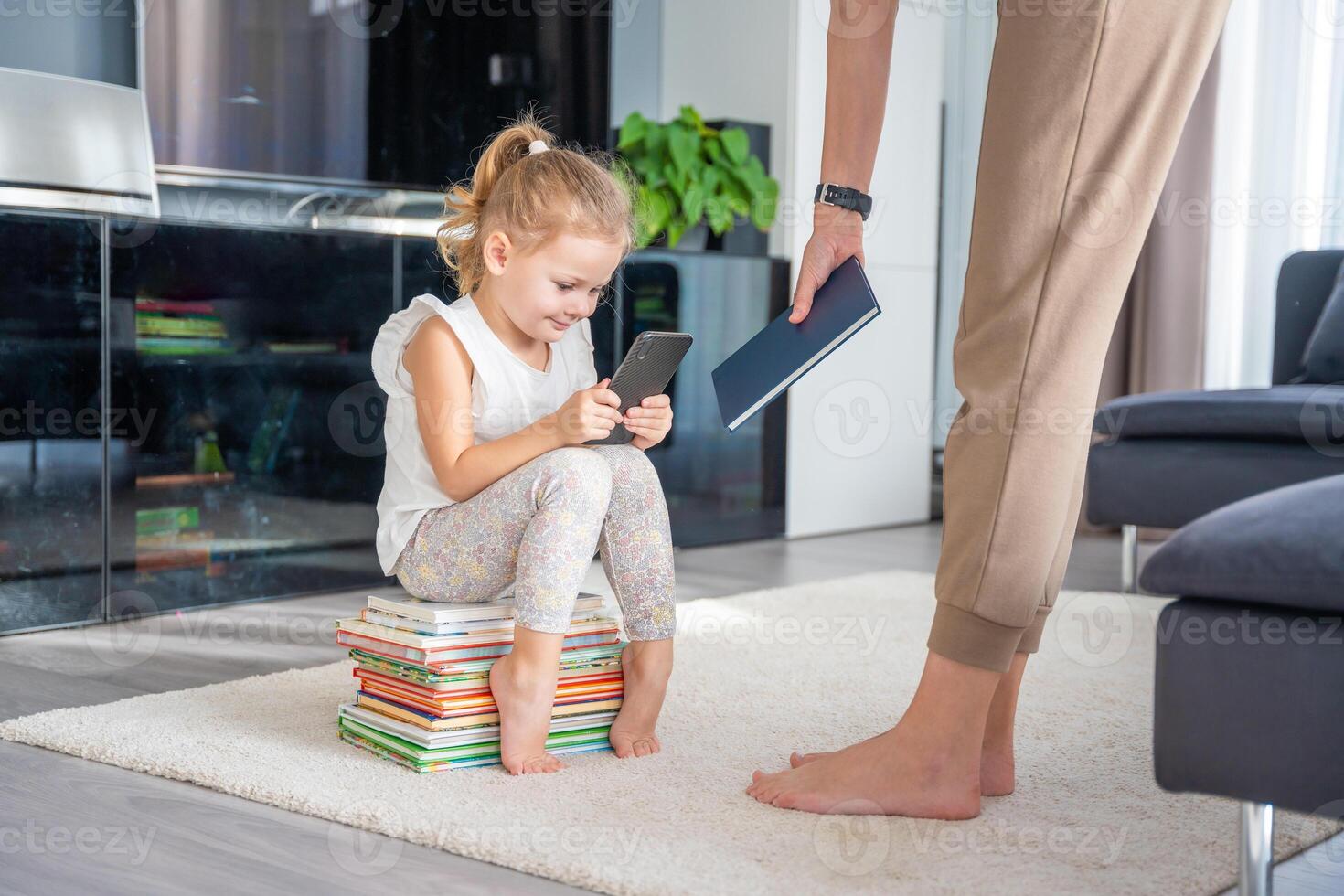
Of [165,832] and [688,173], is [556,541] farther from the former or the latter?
[688,173]

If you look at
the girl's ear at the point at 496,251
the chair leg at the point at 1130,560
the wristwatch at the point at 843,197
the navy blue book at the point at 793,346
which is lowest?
the chair leg at the point at 1130,560

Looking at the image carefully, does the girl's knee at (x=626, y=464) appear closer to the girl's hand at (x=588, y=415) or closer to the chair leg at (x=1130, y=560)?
the girl's hand at (x=588, y=415)

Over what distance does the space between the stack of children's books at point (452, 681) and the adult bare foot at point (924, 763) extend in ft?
0.99

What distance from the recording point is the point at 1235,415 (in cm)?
254

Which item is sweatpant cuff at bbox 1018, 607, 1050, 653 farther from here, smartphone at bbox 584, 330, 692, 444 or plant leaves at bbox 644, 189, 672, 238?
plant leaves at bbox 644, 189, 672, 238

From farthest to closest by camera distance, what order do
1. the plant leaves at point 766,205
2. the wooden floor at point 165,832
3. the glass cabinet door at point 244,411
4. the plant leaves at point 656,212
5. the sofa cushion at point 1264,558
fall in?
the plant leaves at point 766,205
the plant leaves at point 656,212
the glass cabinet door at point 244,411
the wooden floor at point 165,832
the sofa cushion at point 1264,558

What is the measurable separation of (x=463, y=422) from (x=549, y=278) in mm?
192

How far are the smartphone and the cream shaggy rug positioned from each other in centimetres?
37

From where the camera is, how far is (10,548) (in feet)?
7.18

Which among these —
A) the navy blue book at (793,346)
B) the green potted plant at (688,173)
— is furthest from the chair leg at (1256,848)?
the green potted plant at (688,173)

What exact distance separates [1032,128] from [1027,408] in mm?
242

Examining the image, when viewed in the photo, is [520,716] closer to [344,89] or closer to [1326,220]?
[344,89]

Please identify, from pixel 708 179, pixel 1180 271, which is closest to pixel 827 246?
pixel 708 179

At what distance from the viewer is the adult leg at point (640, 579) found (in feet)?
4.99
